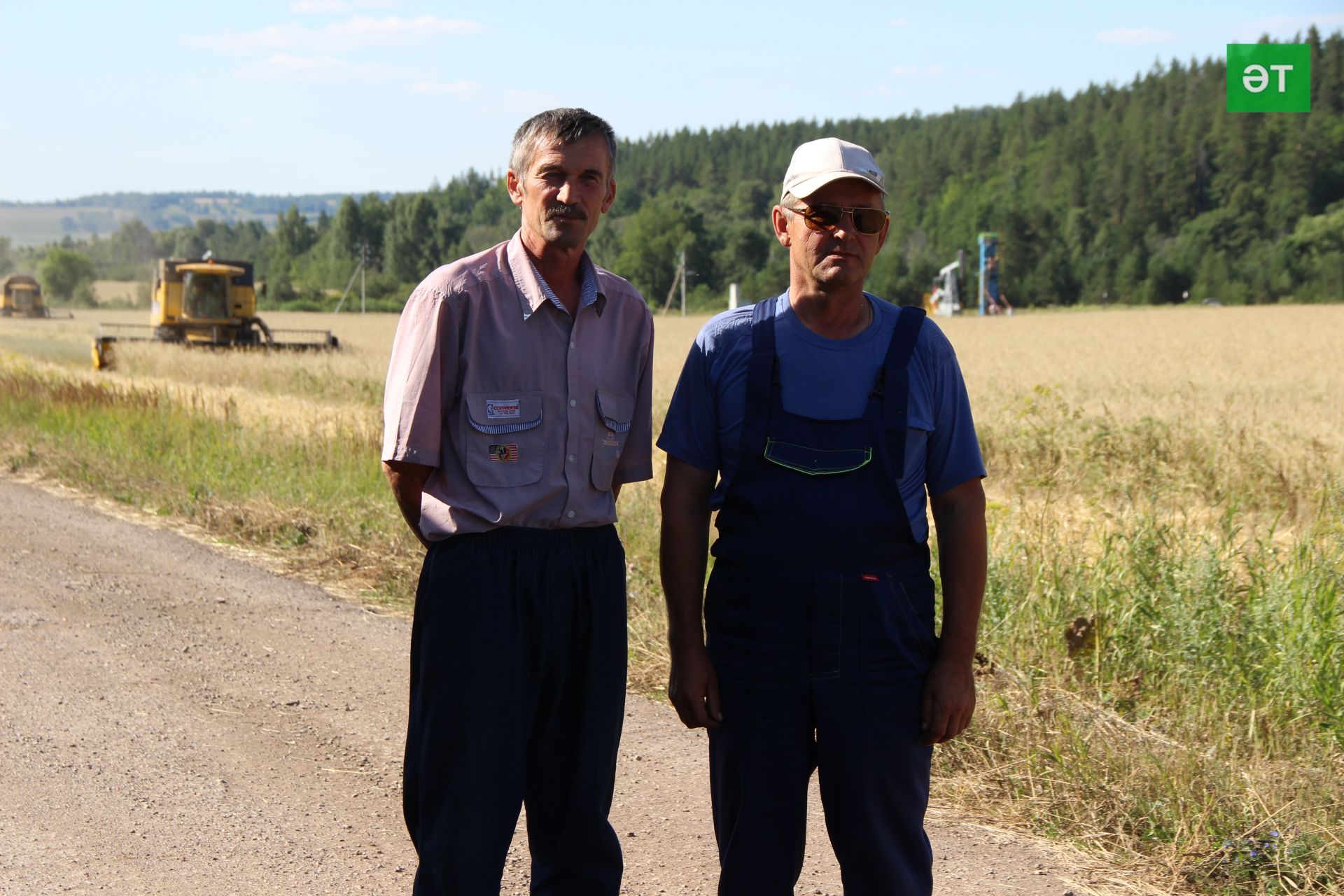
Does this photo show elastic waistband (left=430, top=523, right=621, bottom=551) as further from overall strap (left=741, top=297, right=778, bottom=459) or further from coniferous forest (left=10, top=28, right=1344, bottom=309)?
coniferous forest (left=10, top=28, right=1344, bottom=309)

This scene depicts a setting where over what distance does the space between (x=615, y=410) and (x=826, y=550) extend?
2.12 feet

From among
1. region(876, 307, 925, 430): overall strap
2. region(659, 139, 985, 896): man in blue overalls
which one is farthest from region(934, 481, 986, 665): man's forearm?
region(876, 307, 925, 430): overall strap

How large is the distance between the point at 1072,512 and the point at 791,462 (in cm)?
605

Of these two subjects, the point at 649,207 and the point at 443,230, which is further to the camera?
the point at 443,230

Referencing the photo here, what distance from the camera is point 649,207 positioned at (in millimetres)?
98000

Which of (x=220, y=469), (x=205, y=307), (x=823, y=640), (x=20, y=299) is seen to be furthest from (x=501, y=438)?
(x=20, y=299)

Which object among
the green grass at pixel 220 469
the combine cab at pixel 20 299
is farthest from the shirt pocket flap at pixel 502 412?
the combine cab at pixel 20 299

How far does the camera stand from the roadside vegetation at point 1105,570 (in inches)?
145

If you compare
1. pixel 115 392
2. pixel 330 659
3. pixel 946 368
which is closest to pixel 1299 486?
pixel 330 659

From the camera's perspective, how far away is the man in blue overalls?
8.18ft

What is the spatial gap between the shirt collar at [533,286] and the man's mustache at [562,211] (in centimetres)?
12

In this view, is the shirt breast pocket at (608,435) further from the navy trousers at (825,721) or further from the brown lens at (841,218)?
the brown lens at (841,218)

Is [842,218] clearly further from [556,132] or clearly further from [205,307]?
[205,307]

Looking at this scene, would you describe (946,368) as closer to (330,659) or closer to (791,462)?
(791,462)
